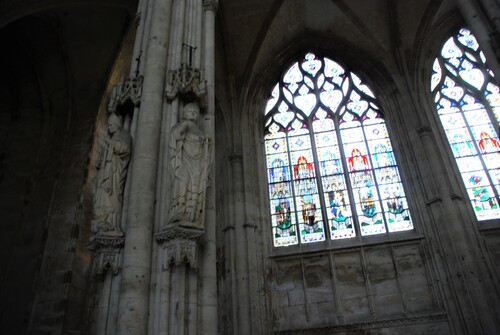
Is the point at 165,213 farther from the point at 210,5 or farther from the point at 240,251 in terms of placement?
the point at 240,251

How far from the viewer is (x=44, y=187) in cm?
1057

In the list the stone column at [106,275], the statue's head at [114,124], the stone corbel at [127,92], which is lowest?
the stone column at [106,275]

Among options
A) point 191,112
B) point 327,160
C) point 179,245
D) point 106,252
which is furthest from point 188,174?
point 327,160

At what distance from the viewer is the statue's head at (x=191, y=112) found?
5711 millimetres

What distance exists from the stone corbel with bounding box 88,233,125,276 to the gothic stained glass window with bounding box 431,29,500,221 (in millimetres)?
8331

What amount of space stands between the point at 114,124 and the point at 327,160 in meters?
6.86

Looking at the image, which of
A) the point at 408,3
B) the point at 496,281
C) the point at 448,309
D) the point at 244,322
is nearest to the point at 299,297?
the point at 244,322

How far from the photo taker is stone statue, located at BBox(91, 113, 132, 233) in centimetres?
502

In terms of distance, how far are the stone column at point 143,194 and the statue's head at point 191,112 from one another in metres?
0.32

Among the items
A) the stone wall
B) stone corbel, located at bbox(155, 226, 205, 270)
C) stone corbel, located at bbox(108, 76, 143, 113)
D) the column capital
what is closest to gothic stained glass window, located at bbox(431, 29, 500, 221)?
the stone wall

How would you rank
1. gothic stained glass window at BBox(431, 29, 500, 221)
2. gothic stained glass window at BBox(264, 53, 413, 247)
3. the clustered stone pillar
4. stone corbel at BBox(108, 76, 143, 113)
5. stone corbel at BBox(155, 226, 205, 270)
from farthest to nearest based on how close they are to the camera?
gothic stained glass window at BBox(264, 53, 413, 247) → gothic stained glass window at BBox(431, 29, 500, 221) → stone corbel at BBox(108, 76, 143, 113) → stone corbel at BBox(155, 226, 205, 270) → the clustered stone pillar

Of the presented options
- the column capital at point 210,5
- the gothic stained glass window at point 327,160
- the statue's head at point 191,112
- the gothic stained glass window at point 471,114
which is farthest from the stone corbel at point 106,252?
the gothic stained glass window at point 471,114

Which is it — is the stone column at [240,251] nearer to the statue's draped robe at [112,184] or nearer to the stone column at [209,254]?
the stone column at [209,254]

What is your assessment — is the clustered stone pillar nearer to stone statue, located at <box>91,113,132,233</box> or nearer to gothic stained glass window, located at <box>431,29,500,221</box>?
stone statue, located at <box>91,113,132,233</box>
